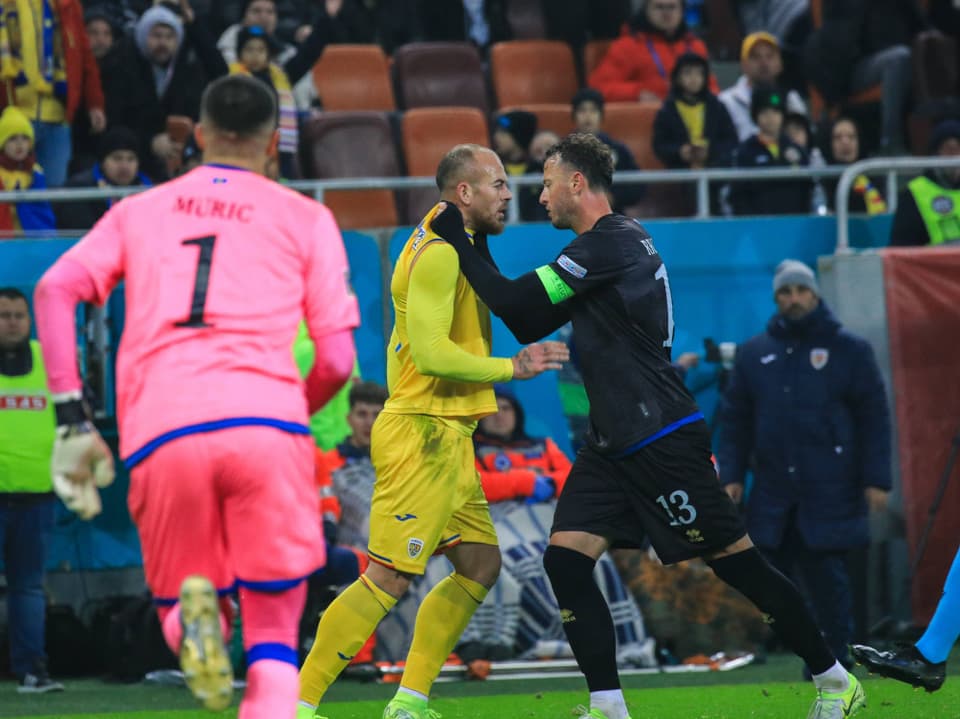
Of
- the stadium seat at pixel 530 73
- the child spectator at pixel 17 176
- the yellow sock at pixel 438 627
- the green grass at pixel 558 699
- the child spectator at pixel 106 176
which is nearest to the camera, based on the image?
the yellow sock at pixel 438 627

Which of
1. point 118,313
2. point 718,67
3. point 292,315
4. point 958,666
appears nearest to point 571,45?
point 718,67

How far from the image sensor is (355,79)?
14602 mm

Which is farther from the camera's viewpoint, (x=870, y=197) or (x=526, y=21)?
(x=526, y=21)

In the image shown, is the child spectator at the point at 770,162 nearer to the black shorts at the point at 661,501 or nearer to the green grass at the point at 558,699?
the green grass at the point at 558,699

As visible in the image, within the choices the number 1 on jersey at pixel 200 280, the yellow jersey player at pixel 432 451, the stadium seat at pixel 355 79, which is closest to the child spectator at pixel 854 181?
the stadium seat at pixel 355 79

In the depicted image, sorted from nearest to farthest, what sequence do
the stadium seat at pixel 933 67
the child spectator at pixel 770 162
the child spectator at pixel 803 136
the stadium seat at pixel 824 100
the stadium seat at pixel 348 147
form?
1. the child spectator at pixel 770 162
2. the child spectator at pixel 803 136
3. the stadium seat at pixel 348 147
4. the stadium seat at pixel 933 67
5. the stadium seat at pixel 824 100

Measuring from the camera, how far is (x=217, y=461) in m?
4.51

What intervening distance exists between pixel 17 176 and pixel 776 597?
6.79 metres

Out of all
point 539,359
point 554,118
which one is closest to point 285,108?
point 554,118

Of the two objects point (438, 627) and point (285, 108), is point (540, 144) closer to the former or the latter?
point (285, 108)

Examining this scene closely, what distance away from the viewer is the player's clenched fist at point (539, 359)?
6.27 metres

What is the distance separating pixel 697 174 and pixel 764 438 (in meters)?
2.17

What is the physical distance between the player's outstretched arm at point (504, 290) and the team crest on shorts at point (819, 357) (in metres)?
3.68

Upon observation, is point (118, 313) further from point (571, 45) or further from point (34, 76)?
point (571, 45)
